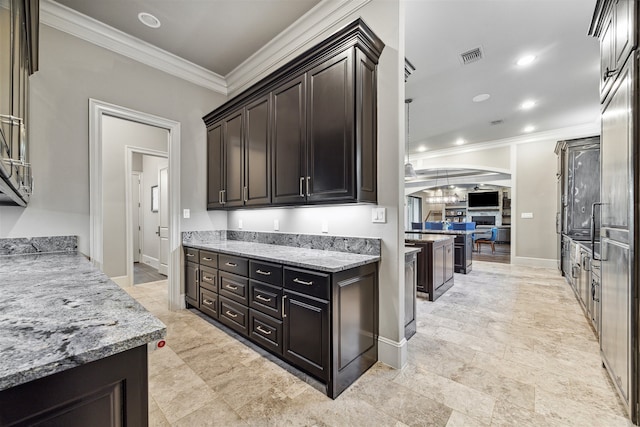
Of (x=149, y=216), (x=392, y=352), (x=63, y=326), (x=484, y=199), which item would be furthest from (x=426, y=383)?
(x=484, y=199)

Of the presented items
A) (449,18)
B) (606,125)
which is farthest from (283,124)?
(606,125)

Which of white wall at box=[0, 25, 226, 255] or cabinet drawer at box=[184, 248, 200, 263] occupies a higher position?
white wall at box=[0, 25, 226, 255]

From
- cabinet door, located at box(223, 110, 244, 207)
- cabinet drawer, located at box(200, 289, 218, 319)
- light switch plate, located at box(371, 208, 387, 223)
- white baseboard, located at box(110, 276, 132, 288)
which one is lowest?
white baseboard, located at box(110, 276, 132, 288)

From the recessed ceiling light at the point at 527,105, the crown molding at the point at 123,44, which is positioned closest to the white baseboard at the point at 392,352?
the crown molding at the point at 123,44

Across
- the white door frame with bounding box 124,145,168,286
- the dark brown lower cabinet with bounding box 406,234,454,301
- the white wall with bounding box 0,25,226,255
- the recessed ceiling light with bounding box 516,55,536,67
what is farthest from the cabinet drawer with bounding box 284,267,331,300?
the white door frame with bounding box 124,145,168,286

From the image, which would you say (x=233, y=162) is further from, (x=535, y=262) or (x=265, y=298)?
(x=535, y=262)

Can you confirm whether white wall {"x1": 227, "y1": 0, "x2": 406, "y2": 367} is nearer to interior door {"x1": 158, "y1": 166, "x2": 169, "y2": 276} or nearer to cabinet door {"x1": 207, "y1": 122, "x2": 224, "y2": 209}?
cabinet door {"x1": 207, "y1": 122, "x2": 224, "y2": 209}

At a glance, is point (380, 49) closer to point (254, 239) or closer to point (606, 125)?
point (606, 125)

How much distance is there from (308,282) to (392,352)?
0.94 meters

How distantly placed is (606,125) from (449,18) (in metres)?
1.65

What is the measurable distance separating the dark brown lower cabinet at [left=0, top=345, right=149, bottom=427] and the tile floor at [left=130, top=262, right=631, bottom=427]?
1.13 m

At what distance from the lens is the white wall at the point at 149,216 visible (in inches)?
229

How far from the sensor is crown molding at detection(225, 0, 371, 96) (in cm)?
246

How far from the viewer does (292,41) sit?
2.90 metres
